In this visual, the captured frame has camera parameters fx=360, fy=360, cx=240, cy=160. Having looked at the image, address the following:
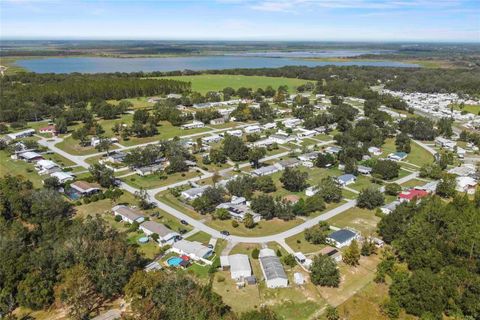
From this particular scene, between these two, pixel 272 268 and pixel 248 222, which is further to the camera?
pixel 248 222

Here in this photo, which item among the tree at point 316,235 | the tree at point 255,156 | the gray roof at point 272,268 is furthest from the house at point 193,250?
the tree at point 255,156

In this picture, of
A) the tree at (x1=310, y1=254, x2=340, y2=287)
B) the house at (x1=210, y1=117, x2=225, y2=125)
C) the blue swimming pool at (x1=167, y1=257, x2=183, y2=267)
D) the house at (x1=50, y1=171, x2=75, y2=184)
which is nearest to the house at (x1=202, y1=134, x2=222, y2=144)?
the house at (x1=210, y1=117, x2=225, y2=125)

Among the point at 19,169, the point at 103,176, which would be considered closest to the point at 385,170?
the point at 103,176

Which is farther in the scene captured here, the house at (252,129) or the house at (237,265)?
the house at (252,129)

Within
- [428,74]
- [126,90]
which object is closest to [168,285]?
[126,90]

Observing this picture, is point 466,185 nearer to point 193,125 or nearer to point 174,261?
point 174,261

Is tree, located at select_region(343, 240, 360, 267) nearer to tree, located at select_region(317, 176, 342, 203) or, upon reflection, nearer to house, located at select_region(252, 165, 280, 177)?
tree, located at select_region(317, 176, 342, 203)

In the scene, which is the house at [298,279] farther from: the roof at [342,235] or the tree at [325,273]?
the roof at [342,235]
